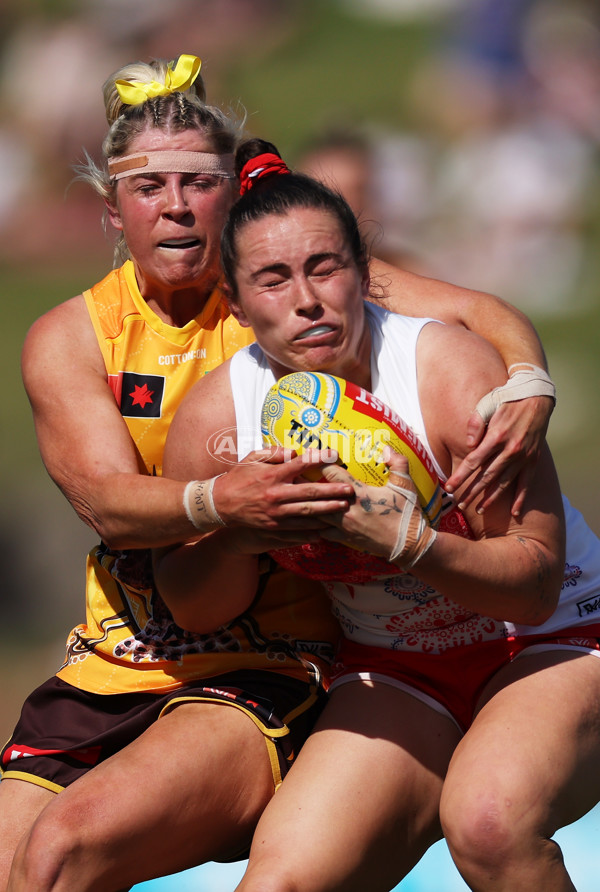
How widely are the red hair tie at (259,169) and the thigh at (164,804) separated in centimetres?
135

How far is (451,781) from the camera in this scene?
7.40 ft

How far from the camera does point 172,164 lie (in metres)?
2.87

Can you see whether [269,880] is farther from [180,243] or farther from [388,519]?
[180,243]

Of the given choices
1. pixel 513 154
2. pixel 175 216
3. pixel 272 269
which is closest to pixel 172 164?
pixel 175 216

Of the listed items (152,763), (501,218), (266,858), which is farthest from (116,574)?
(501,218)

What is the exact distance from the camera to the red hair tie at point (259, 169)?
263 cm

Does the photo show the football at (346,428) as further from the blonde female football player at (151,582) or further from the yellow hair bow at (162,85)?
the yellow hair bow at (162,85)

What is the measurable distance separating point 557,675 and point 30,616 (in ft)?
14.5

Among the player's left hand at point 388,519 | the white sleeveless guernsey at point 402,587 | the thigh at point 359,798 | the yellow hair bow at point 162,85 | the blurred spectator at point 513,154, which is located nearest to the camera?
the player's left hand at point 388,519

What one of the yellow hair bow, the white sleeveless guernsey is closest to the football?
the white sleeveless guernsey

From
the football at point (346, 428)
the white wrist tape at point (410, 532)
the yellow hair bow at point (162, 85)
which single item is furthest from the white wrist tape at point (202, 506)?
the yellow hair bow at point (162, 85)

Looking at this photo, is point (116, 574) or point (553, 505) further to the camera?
point (116, 574)

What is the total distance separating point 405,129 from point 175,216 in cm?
882

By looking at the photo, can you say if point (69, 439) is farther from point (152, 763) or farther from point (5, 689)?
point (5, 689)
